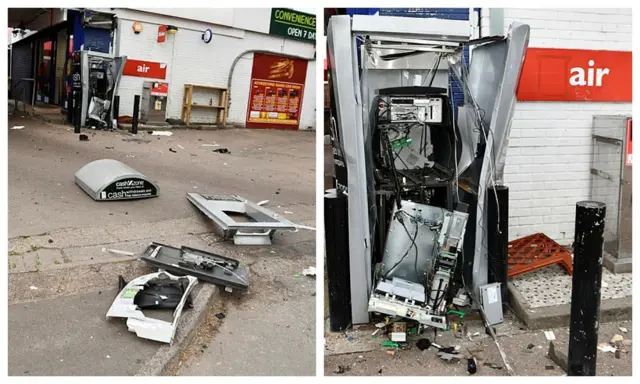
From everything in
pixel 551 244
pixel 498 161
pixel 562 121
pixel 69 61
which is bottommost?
pixel 551 244

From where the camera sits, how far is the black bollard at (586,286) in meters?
3.04

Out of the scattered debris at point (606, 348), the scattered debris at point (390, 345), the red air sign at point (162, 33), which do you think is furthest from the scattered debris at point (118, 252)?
the red air sign at point (162, 33)

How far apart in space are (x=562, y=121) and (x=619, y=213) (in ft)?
3.16

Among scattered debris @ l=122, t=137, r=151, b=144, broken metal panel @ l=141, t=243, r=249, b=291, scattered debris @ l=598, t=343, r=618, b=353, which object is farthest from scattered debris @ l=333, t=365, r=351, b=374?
scattered debris @ l=122, t=137, r=151, b=144

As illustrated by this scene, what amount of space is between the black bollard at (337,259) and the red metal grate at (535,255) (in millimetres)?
1395

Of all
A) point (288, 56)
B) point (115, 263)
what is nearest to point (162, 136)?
point (288, 56)

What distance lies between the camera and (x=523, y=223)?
5.42m

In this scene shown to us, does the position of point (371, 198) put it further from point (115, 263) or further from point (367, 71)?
point (115, 263)

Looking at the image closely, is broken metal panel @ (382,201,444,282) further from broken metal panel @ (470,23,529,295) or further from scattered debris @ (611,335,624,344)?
scattered debris @ (611,335,624,344)

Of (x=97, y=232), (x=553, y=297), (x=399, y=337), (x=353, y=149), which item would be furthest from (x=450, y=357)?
(x=97, y=232)

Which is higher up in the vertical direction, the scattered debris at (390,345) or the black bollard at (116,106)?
the black bollard at (116,106)

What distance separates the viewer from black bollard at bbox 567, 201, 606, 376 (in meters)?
3.04

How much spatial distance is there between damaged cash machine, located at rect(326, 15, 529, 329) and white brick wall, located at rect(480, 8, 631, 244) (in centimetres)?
95

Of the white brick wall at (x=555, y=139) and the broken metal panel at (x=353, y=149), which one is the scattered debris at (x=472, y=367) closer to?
the broken metal panel at (x=353, y=149)
